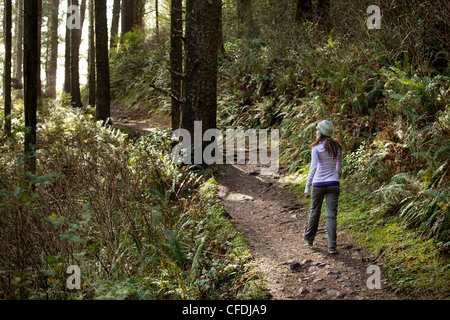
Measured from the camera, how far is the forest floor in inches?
195

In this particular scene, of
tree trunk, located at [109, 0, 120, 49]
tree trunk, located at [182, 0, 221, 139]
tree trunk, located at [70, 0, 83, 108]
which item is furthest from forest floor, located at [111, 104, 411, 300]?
tree trunk, located at [109, 0, 120, 49]

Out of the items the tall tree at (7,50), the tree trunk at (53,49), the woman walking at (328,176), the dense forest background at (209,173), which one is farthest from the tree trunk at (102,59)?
the tree trunk at (53,49)

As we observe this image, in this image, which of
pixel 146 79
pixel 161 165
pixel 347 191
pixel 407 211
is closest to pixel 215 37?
pixel 161 165

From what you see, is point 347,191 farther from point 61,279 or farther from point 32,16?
point 32,16

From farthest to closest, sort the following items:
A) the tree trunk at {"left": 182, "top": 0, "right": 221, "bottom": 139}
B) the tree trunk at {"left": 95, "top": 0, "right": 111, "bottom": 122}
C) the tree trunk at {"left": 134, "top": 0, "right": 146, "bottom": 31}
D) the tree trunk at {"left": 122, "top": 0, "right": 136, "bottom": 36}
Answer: the tree trunk at {"left": 134, "top": 0, "right": 146, "bottom": 31} < the tree trunk at {"left": 122, "top": 0, "right": 136, "bottom": 36} < the tree trunk at {"left": 95, "top": 0, "right": 111, "bottom": 122} < the tree trunk at {"left": 182, "top": 0, "right": 221, "bottom": 139}

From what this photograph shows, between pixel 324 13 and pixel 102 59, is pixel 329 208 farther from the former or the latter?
pixel 102 59

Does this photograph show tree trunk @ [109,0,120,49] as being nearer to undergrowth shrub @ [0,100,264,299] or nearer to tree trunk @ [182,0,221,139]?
tree trunk @ [182,0,221,139]

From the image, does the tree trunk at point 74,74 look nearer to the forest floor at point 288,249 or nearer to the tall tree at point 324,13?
the tall tree at point 324,13

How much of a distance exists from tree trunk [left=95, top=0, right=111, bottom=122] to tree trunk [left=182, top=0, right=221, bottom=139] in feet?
22.1

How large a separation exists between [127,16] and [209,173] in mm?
18745

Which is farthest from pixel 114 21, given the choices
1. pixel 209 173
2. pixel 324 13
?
pixel 209 173

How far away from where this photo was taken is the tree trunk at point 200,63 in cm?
985

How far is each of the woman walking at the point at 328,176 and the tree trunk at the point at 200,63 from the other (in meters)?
4.71
